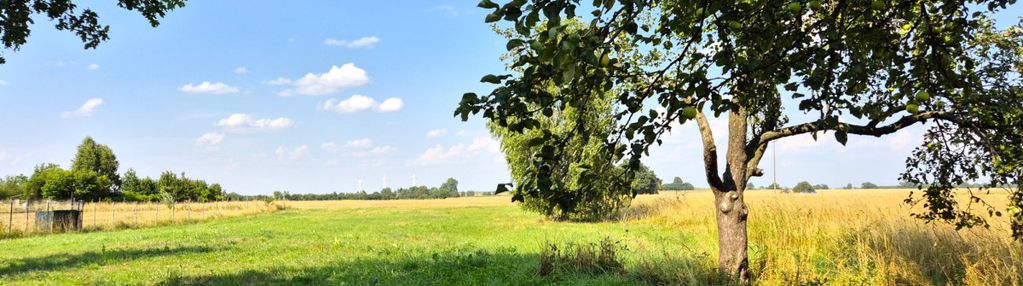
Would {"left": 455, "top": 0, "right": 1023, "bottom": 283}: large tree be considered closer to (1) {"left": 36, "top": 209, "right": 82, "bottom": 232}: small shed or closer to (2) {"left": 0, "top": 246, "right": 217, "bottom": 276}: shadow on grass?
(2) {"left": 0, "top": 246, "right": 217, "bottom": 276}: shadow on grass

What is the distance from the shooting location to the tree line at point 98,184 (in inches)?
2450

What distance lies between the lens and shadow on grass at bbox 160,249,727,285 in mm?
7730

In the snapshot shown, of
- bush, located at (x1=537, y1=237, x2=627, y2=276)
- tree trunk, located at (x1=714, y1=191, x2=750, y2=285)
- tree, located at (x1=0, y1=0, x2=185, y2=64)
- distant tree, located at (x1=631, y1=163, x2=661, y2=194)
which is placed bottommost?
bush, located at (x1=537, y1=237, x2=627, y2=276)

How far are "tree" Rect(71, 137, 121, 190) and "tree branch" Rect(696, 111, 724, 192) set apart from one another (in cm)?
8805

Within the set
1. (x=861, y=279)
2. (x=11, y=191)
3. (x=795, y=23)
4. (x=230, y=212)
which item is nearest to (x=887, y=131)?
(x=861, y=279)

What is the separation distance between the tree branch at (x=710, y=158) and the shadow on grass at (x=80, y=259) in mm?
12107

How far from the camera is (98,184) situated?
214 feet

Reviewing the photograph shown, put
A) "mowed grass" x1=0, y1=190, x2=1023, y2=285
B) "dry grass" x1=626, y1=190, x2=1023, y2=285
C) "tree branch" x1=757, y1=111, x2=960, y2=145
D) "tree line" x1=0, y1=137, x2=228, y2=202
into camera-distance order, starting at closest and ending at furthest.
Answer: "tree branch" x1=757, y1=111, x2=960, y2=145, "dry grass" x1=626, y1=190, x2=1023, y2=285, "mowed grass" x1=0, y1=190, x2=1023, y2=285, "tree line" x1=0, y1=137, x2=228, y2=202

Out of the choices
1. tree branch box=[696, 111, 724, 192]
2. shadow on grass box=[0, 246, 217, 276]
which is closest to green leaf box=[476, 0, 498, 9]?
tree branch box=[696, 111, 724, 192]

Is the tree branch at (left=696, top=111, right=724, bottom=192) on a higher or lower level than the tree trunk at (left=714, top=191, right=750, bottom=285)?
higher

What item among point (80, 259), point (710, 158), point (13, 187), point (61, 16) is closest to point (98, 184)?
point (13, 187)

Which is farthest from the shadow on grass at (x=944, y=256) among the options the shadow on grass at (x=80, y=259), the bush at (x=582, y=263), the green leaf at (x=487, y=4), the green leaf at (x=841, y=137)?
the shadow on grass at (x=80, y=259)

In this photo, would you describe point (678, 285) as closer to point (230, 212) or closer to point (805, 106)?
point (805, 106)

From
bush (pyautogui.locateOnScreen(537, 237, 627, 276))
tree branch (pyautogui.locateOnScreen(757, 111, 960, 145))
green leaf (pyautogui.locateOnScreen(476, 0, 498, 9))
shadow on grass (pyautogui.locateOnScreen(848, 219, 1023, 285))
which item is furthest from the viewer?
bush (pyautogui.locateOnScreen(537, 237, 627, 276))
